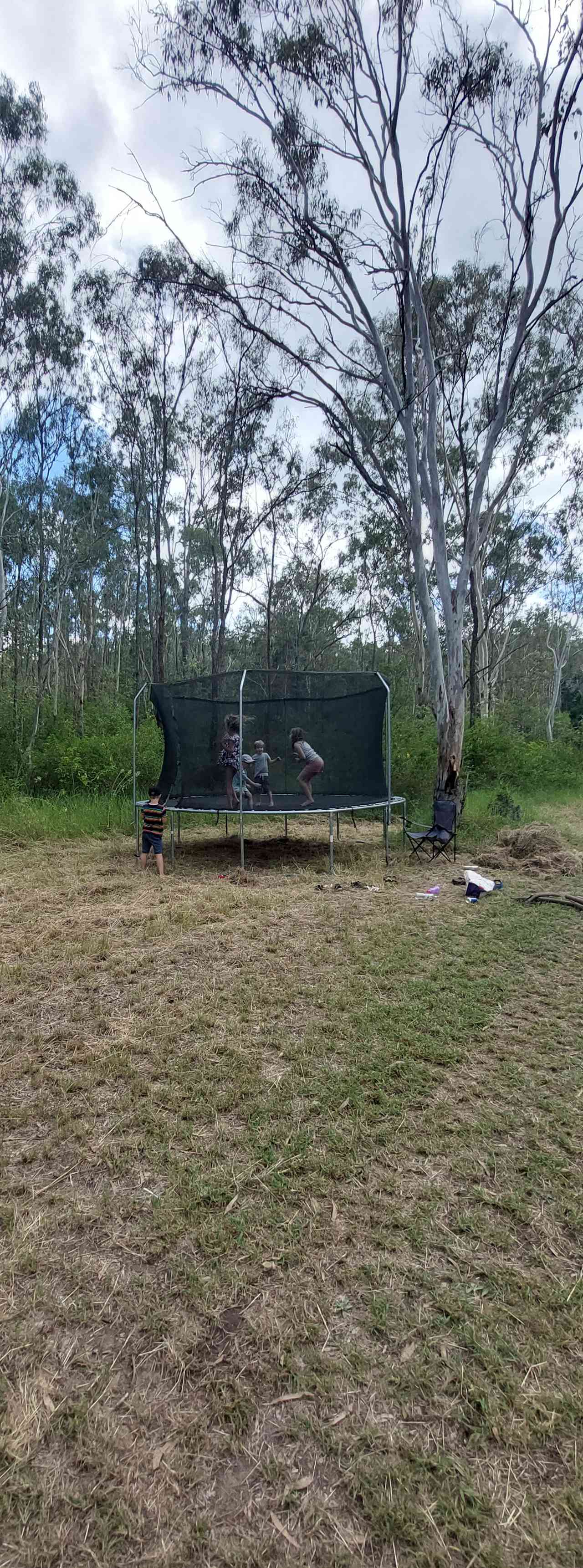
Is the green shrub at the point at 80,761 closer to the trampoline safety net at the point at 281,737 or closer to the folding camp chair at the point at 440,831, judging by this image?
the trampoline safety net at the point at 281,737

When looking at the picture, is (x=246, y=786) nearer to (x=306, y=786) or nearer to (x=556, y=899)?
(x=306, y=786)

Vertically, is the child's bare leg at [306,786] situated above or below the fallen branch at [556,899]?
above

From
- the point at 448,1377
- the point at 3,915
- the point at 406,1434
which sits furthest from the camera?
the point at 3,915

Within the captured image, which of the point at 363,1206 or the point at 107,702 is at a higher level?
the point at 107,702

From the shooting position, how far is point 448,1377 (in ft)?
4.59

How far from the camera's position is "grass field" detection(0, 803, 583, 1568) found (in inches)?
46.2

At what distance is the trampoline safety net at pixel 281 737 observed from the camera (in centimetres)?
774

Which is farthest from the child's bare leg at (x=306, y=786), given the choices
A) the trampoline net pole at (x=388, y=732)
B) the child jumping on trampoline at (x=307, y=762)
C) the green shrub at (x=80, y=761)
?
the green shrub at (x=80, y=761)

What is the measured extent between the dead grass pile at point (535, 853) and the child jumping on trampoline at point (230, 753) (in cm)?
270

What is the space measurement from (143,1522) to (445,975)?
2786 millimetres

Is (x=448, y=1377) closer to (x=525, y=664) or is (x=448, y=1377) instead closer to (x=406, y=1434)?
(x=406, y=1434)

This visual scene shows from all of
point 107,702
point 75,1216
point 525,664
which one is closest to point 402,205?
point 75,1216

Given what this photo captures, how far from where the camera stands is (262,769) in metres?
7.88

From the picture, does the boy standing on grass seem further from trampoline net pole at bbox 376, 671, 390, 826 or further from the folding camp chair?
the folding camp chair
